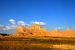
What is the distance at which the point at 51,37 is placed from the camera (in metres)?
80.2

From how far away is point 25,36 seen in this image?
3164 inches

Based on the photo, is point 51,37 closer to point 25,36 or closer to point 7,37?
point 25,36

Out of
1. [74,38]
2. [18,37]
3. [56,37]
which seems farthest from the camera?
[56,37]

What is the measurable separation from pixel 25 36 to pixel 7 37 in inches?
241

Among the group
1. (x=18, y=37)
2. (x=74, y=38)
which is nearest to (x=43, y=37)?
(x=18, y=37)

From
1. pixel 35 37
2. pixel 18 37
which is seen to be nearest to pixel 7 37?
pixel 18 37

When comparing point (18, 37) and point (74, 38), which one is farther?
point (18, 37)

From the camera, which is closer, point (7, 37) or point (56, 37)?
point (7, 37)

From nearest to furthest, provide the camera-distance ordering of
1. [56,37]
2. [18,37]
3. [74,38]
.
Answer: [74,38] → [18,37] → [56,37]

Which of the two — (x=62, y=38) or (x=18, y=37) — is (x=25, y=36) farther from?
(x=62, y=38)

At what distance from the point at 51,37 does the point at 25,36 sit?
7930mm

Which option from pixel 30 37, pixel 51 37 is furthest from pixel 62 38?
pixel 30 37

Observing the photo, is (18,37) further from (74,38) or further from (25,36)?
(74,38)

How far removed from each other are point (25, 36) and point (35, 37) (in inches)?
121
